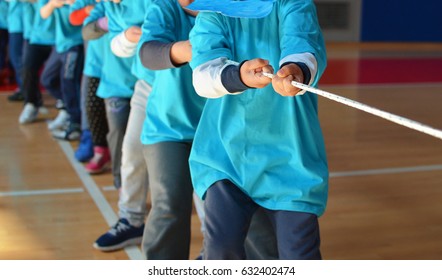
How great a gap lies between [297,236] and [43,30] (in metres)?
3.50

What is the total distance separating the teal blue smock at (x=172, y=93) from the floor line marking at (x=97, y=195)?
2.22ft

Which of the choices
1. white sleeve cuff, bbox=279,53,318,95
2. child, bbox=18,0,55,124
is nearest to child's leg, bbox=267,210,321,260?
white sleeve cuff, bbox=279,53,318,95

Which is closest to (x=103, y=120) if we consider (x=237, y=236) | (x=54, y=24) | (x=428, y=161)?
(x=54, y=24)

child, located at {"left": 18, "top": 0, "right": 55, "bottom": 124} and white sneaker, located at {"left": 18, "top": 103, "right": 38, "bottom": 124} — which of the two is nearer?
child, located at {"left": 18, "top": 0, "right": 55, "bottom": 124}

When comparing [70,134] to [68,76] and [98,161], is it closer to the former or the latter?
[68,76]

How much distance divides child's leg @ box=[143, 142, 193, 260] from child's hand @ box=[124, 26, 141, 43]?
0.52 meters

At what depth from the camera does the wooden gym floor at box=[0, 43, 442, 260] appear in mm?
2795

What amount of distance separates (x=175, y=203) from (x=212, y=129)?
1.46 feet

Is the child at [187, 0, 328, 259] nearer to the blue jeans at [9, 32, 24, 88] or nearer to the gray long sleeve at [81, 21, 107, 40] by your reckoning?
the gray long sleeve at [81, 21, 107, 40]

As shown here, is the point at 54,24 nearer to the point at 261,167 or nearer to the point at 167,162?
the point at 167,162

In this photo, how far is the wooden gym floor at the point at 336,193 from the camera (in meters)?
2.79

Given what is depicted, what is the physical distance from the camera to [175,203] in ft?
7.11

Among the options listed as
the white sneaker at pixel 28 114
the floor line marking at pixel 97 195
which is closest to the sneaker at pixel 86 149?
the floor line marking at pixel 97 195

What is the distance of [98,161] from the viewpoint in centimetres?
384
